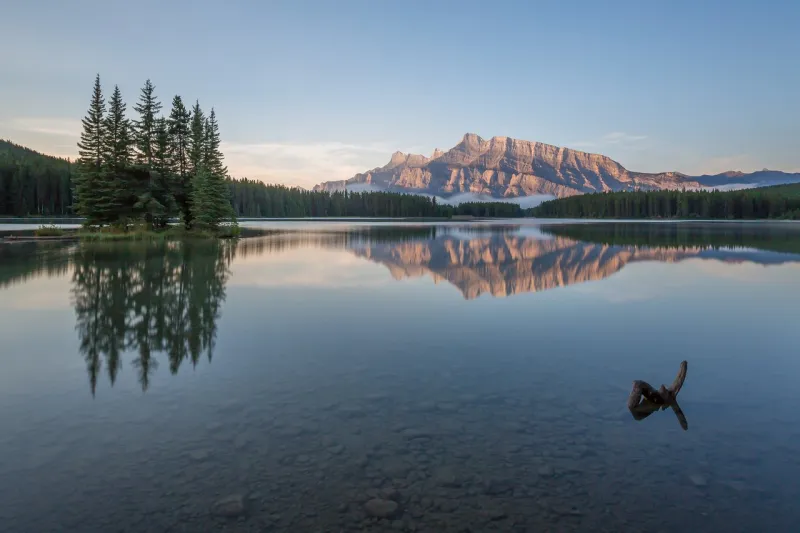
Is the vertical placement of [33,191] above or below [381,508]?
above

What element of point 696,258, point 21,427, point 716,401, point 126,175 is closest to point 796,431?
point 716,401

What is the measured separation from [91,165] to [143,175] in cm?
561

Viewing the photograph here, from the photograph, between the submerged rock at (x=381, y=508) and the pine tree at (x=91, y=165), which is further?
the pine tree at (x=91, y=165)

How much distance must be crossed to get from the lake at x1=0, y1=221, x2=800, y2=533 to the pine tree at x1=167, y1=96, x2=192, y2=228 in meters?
50.9

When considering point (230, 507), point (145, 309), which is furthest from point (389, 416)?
point (145, 309)

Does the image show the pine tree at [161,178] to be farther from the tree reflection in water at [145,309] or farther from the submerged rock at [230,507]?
the submerged rock at [230,507]

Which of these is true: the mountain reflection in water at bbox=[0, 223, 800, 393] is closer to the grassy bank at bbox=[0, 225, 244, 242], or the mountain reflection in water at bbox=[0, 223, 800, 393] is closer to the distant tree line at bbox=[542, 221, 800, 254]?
the distant tree line at bbox=[542, 221, 800, 254]

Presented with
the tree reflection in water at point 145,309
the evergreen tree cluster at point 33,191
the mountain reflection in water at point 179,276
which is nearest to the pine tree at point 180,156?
the mountain reflection in water at point 179,276

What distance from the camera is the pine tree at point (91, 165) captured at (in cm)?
6181

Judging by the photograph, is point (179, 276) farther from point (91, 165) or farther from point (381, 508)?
point (91, 165)

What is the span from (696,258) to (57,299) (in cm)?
4411

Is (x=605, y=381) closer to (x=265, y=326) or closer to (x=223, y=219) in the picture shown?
(x=265, y=326)

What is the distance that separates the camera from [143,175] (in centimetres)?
6581

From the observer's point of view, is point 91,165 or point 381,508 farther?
point 91,165
